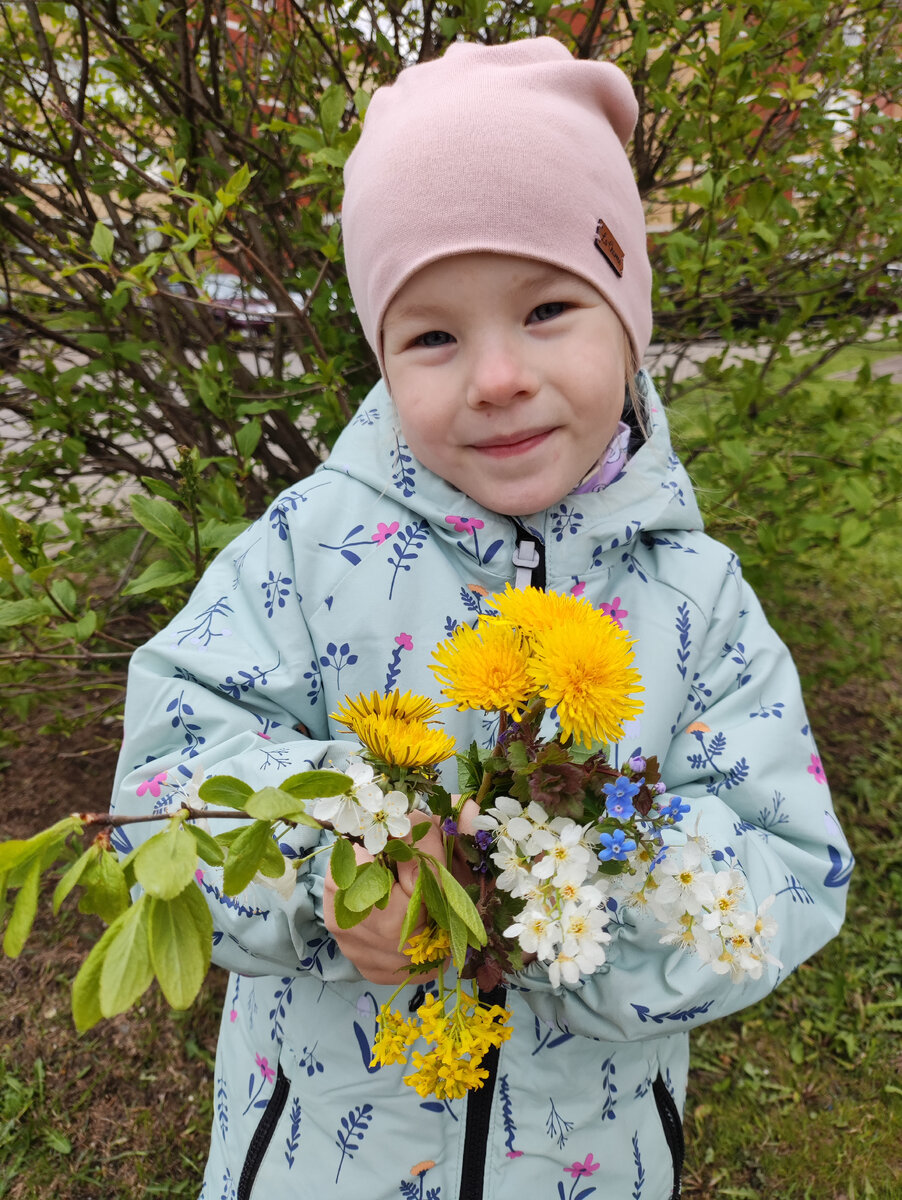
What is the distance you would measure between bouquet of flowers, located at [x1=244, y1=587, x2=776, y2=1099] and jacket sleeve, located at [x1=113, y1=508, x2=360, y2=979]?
0.24m

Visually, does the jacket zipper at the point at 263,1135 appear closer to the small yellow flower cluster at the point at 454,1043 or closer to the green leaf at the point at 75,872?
the small yellow flower cluster at the point at 454,1043

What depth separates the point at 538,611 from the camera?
67cm

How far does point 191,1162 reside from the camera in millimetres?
1895

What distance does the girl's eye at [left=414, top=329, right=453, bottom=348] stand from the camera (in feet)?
3.56

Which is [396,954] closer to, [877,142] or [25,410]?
[25,410]

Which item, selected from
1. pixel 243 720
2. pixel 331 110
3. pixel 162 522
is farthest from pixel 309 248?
pixel 243 720

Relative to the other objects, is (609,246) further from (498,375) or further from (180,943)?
(180,943)

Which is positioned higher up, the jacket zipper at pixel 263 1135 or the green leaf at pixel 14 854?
the green leaf at pixel 14 854

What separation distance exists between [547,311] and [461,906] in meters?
0.82

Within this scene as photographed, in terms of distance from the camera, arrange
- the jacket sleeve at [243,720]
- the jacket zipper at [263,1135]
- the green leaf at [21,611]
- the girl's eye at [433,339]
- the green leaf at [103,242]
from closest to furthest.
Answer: the jacket sleeve at [243,720] < the girl's eye at [433,339] < the jacket zipper at [263,1135] < the green leaf at [21,611] < the green leaf at [103,242]

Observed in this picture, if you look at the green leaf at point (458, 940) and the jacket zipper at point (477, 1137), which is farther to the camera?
the jacket zipper at point (477, 1137)

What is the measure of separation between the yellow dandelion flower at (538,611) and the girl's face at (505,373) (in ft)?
Answer: 1.37

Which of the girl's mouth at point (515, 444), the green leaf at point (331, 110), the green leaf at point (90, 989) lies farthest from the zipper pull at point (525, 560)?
the green leaf at point (331, 110)

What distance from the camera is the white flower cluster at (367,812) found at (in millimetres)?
585
